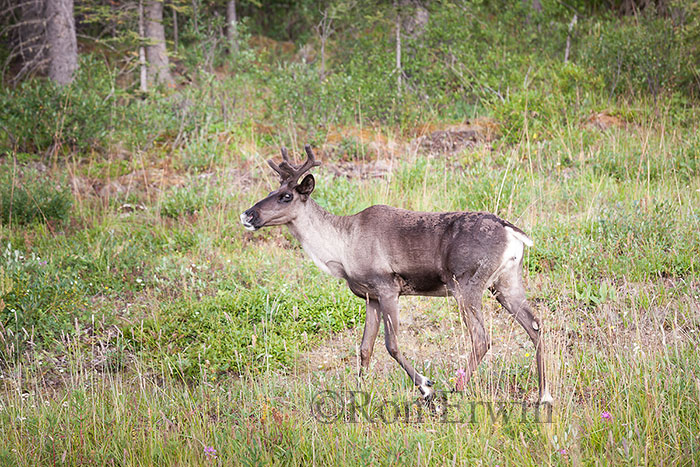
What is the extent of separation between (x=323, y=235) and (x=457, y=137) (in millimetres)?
6620

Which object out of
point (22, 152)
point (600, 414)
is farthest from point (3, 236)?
point (600, 414)

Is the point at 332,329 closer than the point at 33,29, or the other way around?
the point at 332,329

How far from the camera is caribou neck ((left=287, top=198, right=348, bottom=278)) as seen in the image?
547cm

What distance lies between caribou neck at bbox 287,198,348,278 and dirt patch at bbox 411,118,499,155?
18.4 ft

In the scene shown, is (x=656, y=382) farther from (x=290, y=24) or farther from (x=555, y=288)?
(x=290, y=24)

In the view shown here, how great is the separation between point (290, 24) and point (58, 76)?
1052 cm

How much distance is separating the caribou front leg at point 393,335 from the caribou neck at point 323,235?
0.51m

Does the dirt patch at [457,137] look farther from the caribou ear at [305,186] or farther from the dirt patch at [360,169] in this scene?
the caribou ear at [305,186]

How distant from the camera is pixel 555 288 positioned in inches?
255

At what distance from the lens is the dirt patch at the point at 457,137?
11.2 meters

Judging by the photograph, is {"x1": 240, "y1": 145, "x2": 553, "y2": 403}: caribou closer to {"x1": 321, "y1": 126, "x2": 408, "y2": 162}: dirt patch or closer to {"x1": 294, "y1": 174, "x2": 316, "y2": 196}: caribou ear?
{"x1": 294, "y1": 174, "x2": 316, "y2": 196}: caribou ear

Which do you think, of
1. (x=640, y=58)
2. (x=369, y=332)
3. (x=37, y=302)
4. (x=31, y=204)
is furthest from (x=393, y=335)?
(x=640, y=58)

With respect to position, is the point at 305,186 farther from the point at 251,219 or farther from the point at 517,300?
the point at 517,300

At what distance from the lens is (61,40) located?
12.2m
